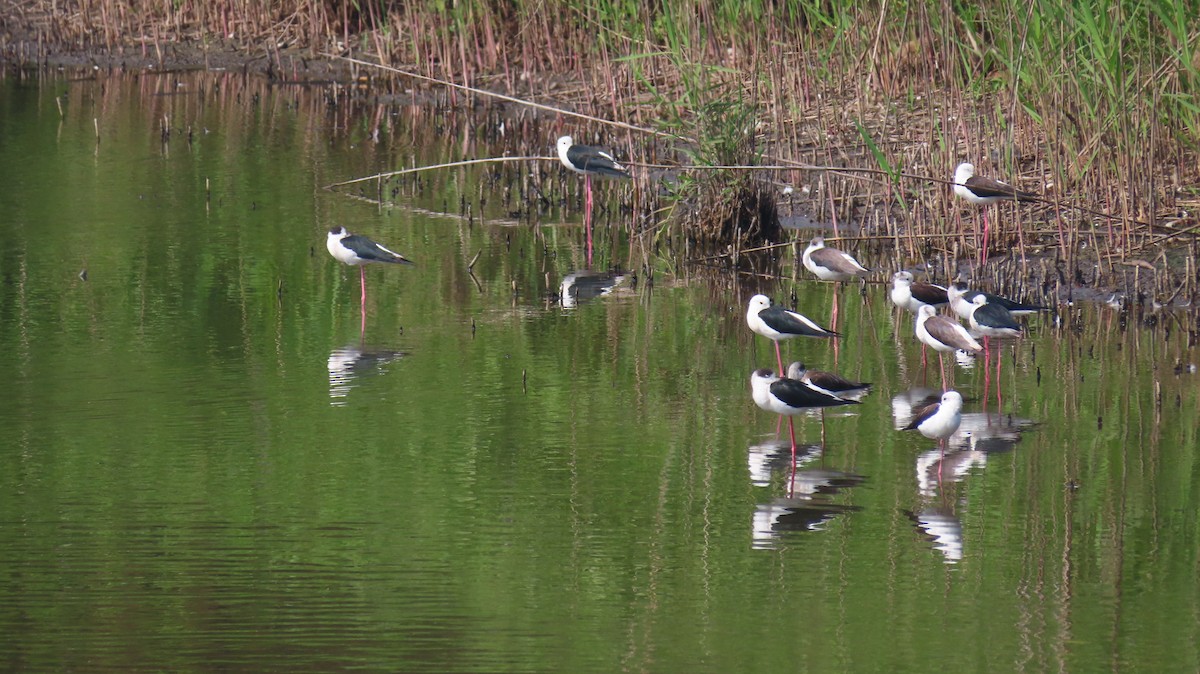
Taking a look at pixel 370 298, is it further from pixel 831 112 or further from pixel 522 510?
pixel 831 112

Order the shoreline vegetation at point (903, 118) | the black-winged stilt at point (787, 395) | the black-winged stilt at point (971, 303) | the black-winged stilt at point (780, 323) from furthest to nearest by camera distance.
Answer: the shoreline vegetation at point (903, 118) → the black-winged stilt at point (971, 303) → the black-winged stilt at point (780, 323) → the black-winged stilt at point (787, 395)

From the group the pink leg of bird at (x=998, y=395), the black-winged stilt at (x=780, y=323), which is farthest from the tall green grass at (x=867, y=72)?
the pink leg of bird at (x=998, y=395)

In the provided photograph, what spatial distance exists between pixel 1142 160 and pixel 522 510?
635cm

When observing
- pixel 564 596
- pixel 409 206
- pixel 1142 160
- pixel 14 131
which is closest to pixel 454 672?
pixel 564 596

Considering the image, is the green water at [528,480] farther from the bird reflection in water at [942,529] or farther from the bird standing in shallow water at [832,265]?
the bird standing in shallow water at [832,265]

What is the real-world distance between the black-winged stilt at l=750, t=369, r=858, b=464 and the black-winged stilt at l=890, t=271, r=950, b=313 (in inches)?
96.5

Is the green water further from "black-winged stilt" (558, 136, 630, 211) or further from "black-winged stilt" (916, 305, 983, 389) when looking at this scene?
"black-winged stilt" (558, 136, 630, 211)

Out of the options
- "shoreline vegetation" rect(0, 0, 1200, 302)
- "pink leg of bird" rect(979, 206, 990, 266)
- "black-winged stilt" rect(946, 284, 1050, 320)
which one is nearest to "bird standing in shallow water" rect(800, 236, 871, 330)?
"shoreline vegetation" rect(0, 0, 1200, 302)

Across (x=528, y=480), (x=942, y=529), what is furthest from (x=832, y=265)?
(x=942, y=529)

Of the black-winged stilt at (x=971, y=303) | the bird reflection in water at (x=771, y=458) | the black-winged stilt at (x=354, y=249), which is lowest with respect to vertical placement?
the bird reflection in water at (x=771, y=458)

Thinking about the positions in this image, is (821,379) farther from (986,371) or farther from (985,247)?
(985,247)

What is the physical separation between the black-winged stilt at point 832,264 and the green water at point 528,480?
26 cm

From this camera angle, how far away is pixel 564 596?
6.35 meters

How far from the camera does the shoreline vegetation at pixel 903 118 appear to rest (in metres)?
11.9
